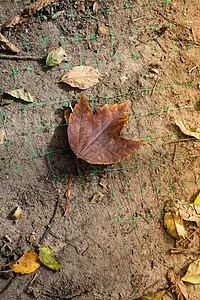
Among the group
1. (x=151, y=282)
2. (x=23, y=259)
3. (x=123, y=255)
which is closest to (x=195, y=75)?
(x=123, y=255)

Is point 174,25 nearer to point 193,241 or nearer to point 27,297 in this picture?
point 193,241

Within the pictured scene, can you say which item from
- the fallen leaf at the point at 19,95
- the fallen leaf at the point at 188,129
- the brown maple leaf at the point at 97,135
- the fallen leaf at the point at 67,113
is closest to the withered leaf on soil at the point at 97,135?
the brown maple leaf at the point at 97,135

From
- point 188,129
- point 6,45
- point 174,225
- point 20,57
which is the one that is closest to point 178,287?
point 174,225

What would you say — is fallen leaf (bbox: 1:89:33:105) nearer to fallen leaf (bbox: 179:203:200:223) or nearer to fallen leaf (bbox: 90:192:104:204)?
fallen leaf (bbox: 90:192:104:204)

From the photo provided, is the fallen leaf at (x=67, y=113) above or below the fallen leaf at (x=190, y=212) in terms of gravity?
above

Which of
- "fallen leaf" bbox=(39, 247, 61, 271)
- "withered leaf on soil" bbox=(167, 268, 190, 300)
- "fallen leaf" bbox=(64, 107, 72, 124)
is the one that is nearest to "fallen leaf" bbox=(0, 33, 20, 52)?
"fallen leaf" bbox=(64, 107, 72, 124)

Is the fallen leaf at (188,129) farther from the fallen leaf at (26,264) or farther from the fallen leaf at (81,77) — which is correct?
the fallen leaf at (26,264)

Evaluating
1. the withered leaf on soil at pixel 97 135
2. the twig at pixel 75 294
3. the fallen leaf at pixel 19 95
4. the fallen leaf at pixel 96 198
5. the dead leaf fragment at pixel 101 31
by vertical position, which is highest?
the dead leaf fragment at pixel 101 31
